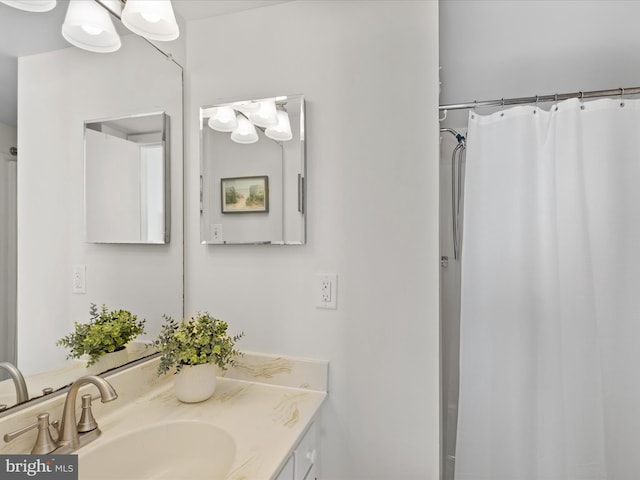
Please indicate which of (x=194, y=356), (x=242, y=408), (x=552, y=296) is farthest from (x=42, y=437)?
(x=552, y=296)

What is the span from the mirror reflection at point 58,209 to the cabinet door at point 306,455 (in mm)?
686

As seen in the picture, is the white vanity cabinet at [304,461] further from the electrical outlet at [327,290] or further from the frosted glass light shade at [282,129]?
the frosted glass light shade at [282,129]

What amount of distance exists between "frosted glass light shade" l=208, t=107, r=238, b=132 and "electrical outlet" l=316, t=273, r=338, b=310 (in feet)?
2.29

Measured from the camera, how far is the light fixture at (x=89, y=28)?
1047 millimetres

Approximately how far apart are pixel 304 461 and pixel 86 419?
2.15 feet

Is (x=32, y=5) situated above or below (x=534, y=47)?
below

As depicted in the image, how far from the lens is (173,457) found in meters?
1.08

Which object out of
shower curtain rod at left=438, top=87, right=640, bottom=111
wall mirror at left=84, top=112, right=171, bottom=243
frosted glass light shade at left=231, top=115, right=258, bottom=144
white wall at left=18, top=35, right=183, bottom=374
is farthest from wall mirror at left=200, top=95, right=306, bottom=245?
shower curtain rod at left=438, top=87, right=640, bottom=111

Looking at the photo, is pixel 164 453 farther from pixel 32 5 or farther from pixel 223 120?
pixel 32 5

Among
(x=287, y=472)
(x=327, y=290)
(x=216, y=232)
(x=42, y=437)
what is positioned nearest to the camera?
(x=42, y=437)

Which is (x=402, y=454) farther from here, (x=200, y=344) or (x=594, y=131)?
(x=594, y=131)

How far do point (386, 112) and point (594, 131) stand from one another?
27.9 inches

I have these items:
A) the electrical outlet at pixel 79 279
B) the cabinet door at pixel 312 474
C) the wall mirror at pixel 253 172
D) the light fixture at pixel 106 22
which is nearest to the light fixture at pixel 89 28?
the light fixture at pixel 106 22

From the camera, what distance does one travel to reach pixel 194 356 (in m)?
1.17
